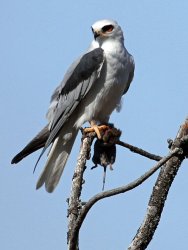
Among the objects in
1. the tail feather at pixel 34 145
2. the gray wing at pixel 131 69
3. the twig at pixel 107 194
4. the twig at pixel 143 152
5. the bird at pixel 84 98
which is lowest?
the twig at pixel 107 194

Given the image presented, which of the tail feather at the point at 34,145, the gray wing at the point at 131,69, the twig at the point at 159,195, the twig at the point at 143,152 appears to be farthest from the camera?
the gray wing at the point at 131,69

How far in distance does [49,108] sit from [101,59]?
2.35ft

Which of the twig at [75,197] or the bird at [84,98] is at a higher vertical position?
the bird at [84,98]

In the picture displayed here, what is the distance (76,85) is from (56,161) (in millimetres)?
674

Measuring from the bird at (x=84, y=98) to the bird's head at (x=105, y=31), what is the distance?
74mm

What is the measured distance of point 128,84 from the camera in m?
5.93

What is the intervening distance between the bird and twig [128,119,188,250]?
6.26 feet

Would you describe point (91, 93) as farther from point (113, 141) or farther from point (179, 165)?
point (179, 165)

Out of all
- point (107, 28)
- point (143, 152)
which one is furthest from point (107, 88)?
point (143, 152)

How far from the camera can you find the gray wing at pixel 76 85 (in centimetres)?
554

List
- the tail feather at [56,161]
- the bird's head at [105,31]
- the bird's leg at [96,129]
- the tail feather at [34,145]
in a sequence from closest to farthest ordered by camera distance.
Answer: the bird's leg at [96,129], the tail feather at [34,145], the tail feather at [56,161], the bird's head at [105,31]

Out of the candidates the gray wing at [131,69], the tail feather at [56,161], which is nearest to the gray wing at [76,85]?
the tail feather at [56,161]

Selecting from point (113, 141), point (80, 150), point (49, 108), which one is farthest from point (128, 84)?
point (80, 150)

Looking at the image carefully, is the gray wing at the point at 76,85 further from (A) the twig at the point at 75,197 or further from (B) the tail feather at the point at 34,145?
(A) the twig at the point at 75,197
